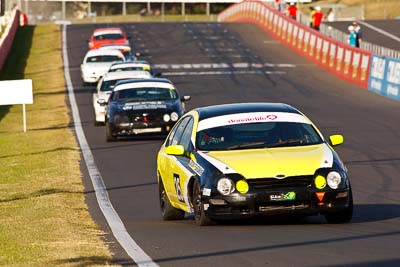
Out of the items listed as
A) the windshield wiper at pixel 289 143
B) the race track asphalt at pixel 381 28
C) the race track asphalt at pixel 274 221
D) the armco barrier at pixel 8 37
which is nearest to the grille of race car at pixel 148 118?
the race track asphalt at pixel 274 221

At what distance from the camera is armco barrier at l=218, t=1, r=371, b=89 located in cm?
4453

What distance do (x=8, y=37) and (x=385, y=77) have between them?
92.7 ft

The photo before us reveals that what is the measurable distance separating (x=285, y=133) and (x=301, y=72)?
120 feet

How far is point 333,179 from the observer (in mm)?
12719

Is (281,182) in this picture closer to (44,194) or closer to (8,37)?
(44,194)

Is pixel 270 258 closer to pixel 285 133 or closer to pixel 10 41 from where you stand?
pixel 285 133

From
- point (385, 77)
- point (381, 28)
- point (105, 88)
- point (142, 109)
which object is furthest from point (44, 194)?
point (381, 28)

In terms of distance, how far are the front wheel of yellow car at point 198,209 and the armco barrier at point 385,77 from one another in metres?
25.3

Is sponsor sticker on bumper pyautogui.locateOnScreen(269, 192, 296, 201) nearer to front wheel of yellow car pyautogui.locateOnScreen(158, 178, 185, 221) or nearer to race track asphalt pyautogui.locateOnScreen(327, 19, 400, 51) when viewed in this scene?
front wheel of yellow car pyautogui.locateOnScreen(158, 178, 185, 221)

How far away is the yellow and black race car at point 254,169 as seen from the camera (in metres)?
12.6

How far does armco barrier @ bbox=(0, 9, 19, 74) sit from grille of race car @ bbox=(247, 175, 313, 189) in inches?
1726

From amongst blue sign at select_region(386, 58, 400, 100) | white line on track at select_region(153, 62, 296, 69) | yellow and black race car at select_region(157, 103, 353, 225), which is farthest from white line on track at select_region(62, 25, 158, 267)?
white line on track at select_region(153, 62, 296, 69)

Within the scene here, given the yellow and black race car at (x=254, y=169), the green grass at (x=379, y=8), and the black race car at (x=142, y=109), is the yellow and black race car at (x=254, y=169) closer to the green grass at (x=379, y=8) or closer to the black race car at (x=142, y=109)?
the black race car at (x=142, y=109)

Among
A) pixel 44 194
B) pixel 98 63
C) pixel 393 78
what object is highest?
pixel 44 194
